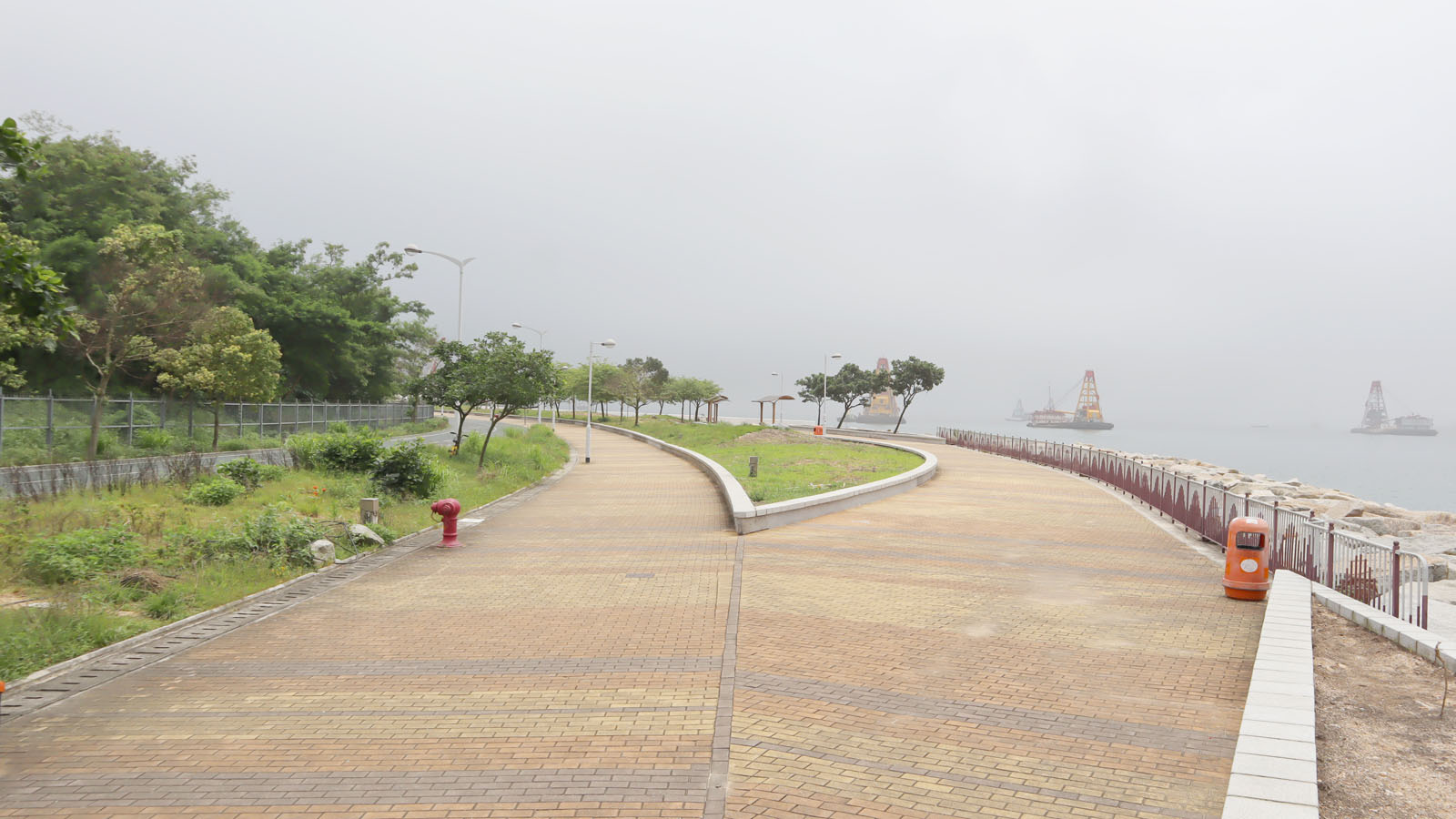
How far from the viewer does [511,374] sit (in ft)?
82.5

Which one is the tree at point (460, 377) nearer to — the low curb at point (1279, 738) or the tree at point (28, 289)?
the tree at point (28, 289)

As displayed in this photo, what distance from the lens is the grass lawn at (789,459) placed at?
21.7m

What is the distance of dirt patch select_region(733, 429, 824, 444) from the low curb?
121 ft

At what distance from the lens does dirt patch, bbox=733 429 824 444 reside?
44.2 metres

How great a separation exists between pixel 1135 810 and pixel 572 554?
30.1 ft

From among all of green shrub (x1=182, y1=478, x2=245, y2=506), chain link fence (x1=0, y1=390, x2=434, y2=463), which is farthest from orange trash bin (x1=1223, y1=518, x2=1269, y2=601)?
chain link fence (x1=0, y1=390, x2=434, y2=463)

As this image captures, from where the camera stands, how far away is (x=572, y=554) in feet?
41.4

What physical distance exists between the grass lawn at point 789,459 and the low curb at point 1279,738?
39.0 feet

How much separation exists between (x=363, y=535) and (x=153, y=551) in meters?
2.77

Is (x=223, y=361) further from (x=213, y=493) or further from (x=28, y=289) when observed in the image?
(x=28, y=289)

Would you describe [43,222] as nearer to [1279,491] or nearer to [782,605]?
[782,605]

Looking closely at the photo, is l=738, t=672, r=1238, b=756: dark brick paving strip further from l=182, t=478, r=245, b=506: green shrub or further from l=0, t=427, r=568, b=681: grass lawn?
l=182, t=478, r=245, b=506: green shrub

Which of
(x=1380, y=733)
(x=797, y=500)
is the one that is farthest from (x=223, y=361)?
(x=1380, y=733)

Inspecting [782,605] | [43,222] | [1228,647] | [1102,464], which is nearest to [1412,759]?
[1228,647]
